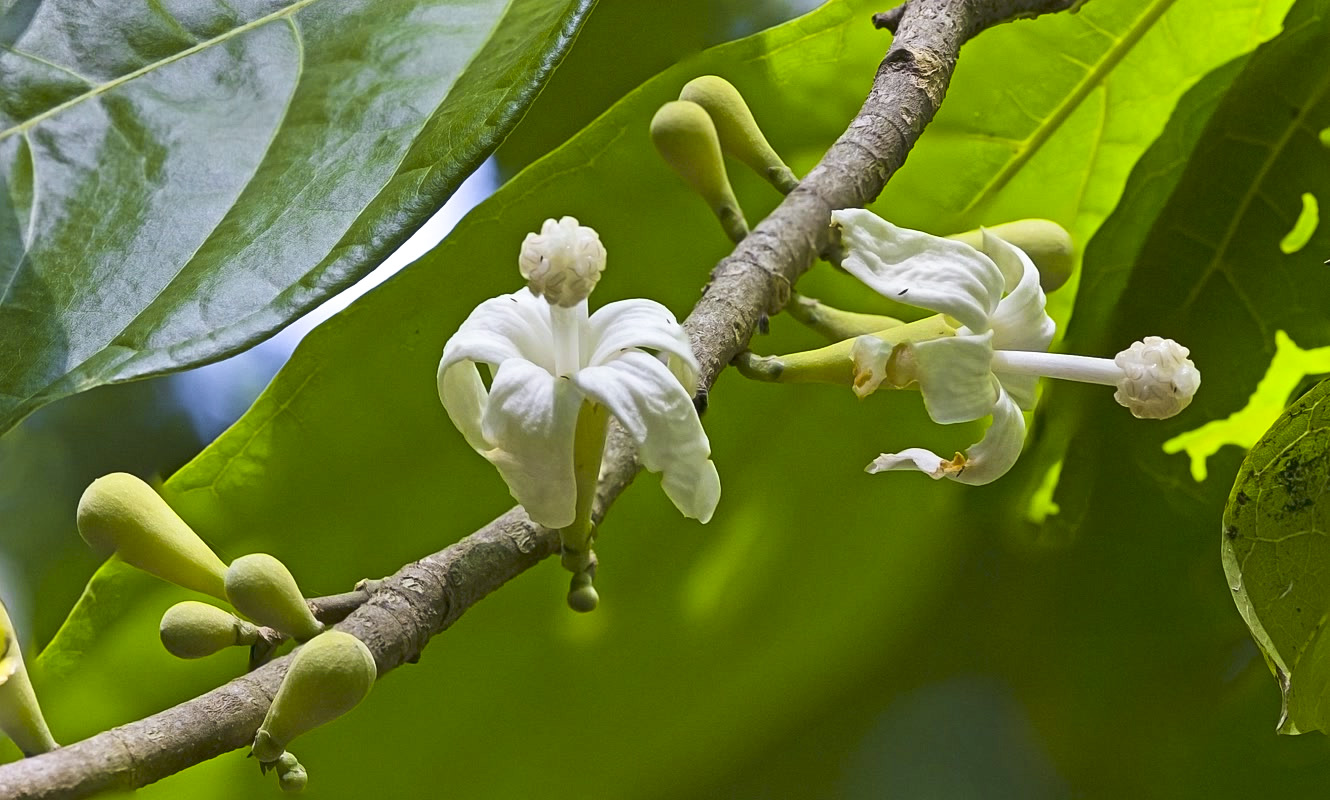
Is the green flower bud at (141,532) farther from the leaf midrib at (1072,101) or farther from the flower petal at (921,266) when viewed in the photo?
the leaf midrib at (1072,101)

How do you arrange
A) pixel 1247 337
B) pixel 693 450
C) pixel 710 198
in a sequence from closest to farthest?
pixel 693 450
pixel 710 198
pixel 1247 337

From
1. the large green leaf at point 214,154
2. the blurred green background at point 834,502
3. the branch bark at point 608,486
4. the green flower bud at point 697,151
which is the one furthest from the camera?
the blurred green background at point 834,502

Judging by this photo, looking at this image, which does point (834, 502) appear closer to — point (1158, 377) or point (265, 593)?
point (1158, 377)

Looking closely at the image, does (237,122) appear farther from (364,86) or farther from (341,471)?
(341,471)

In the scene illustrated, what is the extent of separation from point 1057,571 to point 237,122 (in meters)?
0.55

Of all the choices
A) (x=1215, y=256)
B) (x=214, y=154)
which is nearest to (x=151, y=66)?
(x=214, y=154)

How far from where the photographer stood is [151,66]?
514 millimetres

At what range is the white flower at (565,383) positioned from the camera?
359 mm

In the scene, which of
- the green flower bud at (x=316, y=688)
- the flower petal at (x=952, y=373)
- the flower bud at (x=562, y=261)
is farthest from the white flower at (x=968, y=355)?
the green flower bud at (x=316, y=688)

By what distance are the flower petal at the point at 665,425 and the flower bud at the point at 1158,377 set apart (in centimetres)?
20

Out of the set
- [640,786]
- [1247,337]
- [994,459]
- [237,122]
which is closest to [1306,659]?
[994,459]

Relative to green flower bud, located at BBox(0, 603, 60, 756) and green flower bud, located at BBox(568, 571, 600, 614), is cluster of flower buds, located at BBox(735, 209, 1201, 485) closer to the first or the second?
green flower bud, located at BBox(568, 571, 600, 614)

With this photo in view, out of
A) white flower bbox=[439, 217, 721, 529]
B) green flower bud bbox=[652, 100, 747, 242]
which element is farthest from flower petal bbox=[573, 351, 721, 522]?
green flower bud bbox=[652, 100, 747, 242]

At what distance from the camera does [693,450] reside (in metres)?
0.36
